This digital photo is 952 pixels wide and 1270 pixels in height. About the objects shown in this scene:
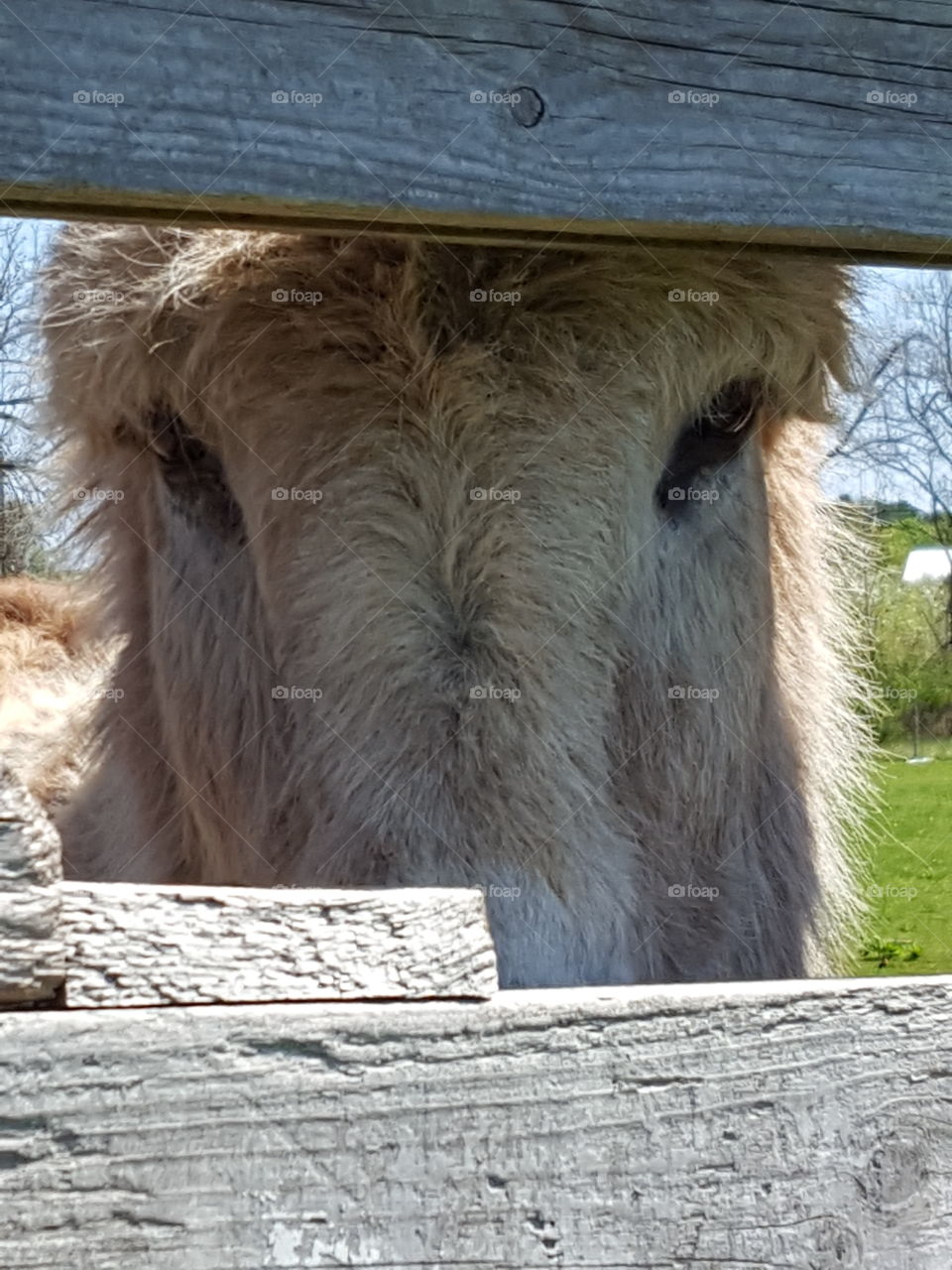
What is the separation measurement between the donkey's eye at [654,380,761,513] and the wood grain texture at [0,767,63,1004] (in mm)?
1860

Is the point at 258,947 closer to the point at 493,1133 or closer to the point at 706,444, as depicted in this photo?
the point at 493,1133

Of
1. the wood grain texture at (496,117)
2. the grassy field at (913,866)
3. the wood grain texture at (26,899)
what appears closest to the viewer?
the wood grain texture at (26,899)

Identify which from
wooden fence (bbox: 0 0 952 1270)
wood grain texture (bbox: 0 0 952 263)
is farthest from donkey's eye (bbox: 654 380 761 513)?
wooden fence (bbox: 0 0 952 1270)

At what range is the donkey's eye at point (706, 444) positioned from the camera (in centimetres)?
269

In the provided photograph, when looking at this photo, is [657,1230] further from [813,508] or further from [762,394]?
[813,508]

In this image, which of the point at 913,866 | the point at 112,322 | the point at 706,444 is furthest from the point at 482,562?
the point at 913,866

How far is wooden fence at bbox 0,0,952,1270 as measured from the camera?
0.99 m

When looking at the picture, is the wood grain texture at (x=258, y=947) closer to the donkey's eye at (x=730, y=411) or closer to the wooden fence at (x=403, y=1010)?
the wooden fence at (x=403, y=1010)

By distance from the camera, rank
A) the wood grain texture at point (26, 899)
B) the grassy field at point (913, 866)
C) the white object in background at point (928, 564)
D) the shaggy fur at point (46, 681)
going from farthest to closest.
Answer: the shaggy fur at point (46, 681)
the grassy field at point (913, 866)
the white object in background at point (928, 564)
the wood grain texture at point (26, 899)

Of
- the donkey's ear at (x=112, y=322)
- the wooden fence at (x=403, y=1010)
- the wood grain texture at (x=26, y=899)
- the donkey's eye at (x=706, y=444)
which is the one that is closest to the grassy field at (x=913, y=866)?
the donkey's eye at (x=706, y=444)

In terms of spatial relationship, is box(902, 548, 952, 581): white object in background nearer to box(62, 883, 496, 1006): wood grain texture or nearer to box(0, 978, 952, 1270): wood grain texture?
box(0, 978, 952, 1270): wood grain texture

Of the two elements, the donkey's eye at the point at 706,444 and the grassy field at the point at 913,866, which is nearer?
the donkey's eye at the point at 706,444

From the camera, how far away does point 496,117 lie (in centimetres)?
142

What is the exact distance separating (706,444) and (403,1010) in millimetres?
1896
